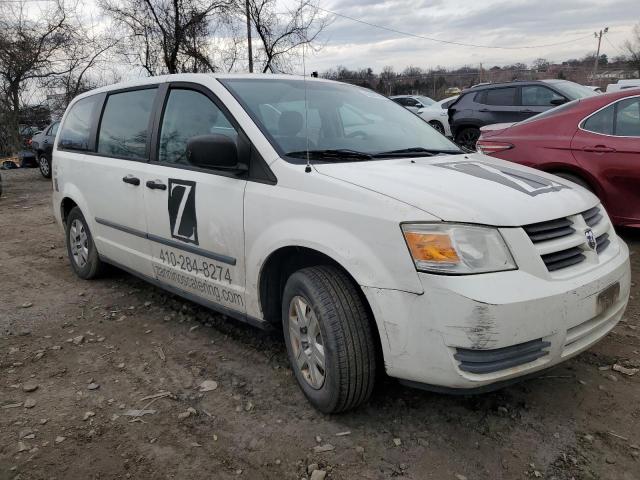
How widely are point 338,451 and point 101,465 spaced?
105 centimetres

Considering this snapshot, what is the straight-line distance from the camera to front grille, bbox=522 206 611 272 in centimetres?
234

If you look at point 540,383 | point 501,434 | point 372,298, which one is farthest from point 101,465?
point 540,383

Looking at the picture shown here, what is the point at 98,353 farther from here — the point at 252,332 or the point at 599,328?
the point at 599,328

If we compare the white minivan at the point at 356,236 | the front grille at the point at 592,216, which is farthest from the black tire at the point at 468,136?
the front grille at the point at 592,216

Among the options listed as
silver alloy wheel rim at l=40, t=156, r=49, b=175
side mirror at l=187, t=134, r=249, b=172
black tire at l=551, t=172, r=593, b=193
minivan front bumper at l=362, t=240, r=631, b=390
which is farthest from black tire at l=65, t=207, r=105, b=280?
silver alloy wheel rim at l=40, t=156, r=49, b=175

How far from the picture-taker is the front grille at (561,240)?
2338 millimetres

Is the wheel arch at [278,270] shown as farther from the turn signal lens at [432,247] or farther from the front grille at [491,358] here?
the front grille at [491,358]

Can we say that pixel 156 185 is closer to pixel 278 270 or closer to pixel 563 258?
pixel 278 270

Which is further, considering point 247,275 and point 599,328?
point 247,275

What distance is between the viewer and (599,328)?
2521 millimetres

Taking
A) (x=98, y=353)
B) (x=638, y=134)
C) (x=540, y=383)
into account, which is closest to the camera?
(x=540, y=383)

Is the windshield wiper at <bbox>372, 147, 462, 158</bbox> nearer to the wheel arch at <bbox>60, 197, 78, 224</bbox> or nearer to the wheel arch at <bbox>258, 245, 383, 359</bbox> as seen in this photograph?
the wheel arch at <bbox>258, 245, 383, 359</bbox>

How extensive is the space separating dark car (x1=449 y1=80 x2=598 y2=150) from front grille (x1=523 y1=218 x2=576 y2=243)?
856cm

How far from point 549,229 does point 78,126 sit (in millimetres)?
4096
